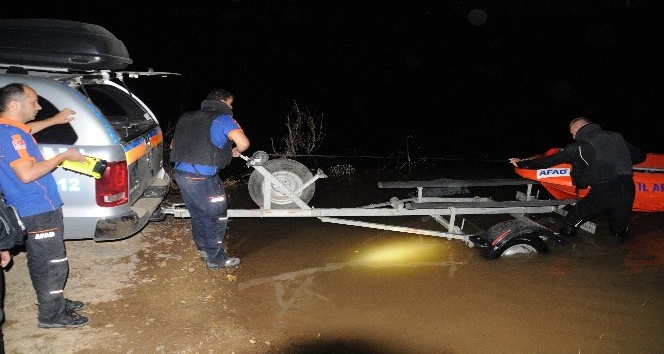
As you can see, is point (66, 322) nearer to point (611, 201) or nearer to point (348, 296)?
point (348, 296)

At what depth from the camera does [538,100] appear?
33219 mm

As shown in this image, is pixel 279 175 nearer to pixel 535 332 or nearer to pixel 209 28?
pixel 535 332

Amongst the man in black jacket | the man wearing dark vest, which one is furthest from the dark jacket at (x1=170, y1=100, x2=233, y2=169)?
the man in black jacket

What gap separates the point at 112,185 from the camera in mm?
3947

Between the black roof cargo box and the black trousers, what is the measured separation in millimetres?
5331

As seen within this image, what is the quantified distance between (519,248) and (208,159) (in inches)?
137

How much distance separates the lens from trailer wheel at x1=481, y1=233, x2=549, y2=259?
5082 millimetres

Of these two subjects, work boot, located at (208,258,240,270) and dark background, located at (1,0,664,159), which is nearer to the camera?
work boot, located at (208,258,240,270)

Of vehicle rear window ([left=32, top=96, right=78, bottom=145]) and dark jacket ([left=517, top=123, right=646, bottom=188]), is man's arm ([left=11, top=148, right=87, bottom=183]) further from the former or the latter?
dark jacket ([left=517, top=123, right=646, bottom=188])

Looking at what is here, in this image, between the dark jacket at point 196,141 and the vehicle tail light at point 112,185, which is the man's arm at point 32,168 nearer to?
the vehicle tail light at point 112,185

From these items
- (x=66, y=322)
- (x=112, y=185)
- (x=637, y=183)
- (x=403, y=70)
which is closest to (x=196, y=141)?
(x=112, y=185)

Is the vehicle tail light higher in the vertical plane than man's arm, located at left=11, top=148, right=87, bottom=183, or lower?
lower

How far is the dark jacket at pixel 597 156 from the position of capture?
5387mm

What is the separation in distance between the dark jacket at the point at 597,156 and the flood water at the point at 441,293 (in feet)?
2.97
